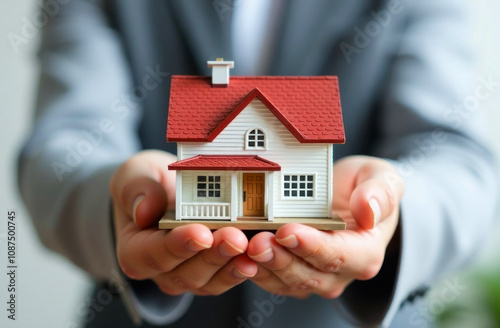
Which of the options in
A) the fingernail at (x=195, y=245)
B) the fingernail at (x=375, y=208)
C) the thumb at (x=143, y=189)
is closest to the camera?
Answer: the fingernail at (x=195, y=245)

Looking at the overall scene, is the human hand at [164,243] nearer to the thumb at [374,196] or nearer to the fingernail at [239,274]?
the fingernail at [239,274]

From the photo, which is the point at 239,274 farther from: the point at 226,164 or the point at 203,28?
the point at 203,28

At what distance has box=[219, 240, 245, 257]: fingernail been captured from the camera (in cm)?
94

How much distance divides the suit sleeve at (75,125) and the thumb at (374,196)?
0.72 metres

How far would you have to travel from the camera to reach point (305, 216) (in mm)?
1182

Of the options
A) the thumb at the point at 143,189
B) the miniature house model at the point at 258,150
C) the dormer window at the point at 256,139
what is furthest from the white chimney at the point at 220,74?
the thumb at the point at 143,189

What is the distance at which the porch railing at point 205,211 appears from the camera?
1135 mm

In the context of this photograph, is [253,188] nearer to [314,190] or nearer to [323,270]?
[314,190]

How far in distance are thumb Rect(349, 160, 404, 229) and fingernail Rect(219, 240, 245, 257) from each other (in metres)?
0.27

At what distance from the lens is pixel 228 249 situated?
0.95 metres

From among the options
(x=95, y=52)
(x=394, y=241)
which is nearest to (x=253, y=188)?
(x=394, y=241)

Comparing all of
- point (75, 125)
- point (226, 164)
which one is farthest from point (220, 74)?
point (75, 125)

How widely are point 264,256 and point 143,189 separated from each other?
37 cm

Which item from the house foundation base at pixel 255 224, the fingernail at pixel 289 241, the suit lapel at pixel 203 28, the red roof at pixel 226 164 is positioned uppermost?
the suit lapel at pixel 203 28
